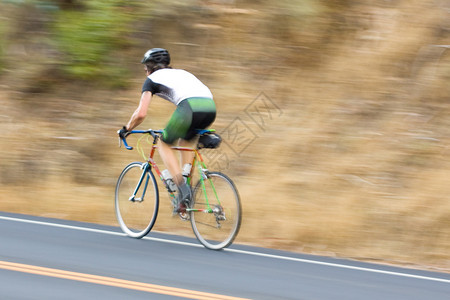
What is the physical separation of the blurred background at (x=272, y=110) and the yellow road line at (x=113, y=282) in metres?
3.20

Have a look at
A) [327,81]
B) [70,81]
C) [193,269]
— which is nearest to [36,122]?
[70,81]

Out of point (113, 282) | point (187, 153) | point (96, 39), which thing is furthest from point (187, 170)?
point (96, 39)

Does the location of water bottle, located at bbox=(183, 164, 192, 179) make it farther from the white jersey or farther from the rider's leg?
the white jersey

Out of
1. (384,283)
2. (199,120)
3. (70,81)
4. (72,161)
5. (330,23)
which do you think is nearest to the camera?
(384,283)

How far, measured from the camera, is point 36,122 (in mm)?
13133

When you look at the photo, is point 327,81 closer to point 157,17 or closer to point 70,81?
point 157,17

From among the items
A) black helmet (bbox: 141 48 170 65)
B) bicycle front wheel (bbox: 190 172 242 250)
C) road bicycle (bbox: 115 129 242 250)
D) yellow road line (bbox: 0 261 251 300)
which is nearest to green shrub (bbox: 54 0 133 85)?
road bicycle (bbox: 115 129 242 250)

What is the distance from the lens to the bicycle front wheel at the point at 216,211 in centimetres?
775

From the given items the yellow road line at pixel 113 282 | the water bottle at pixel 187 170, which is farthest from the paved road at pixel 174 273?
the water bottle at pixel 187 170

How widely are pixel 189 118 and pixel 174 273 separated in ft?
6.55

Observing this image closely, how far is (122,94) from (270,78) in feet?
10.0

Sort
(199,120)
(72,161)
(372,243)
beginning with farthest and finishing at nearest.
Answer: (72,161) < (372,243) < (199,120)

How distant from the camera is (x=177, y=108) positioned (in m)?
7.85

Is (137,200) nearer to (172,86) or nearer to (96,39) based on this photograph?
(172,86)
